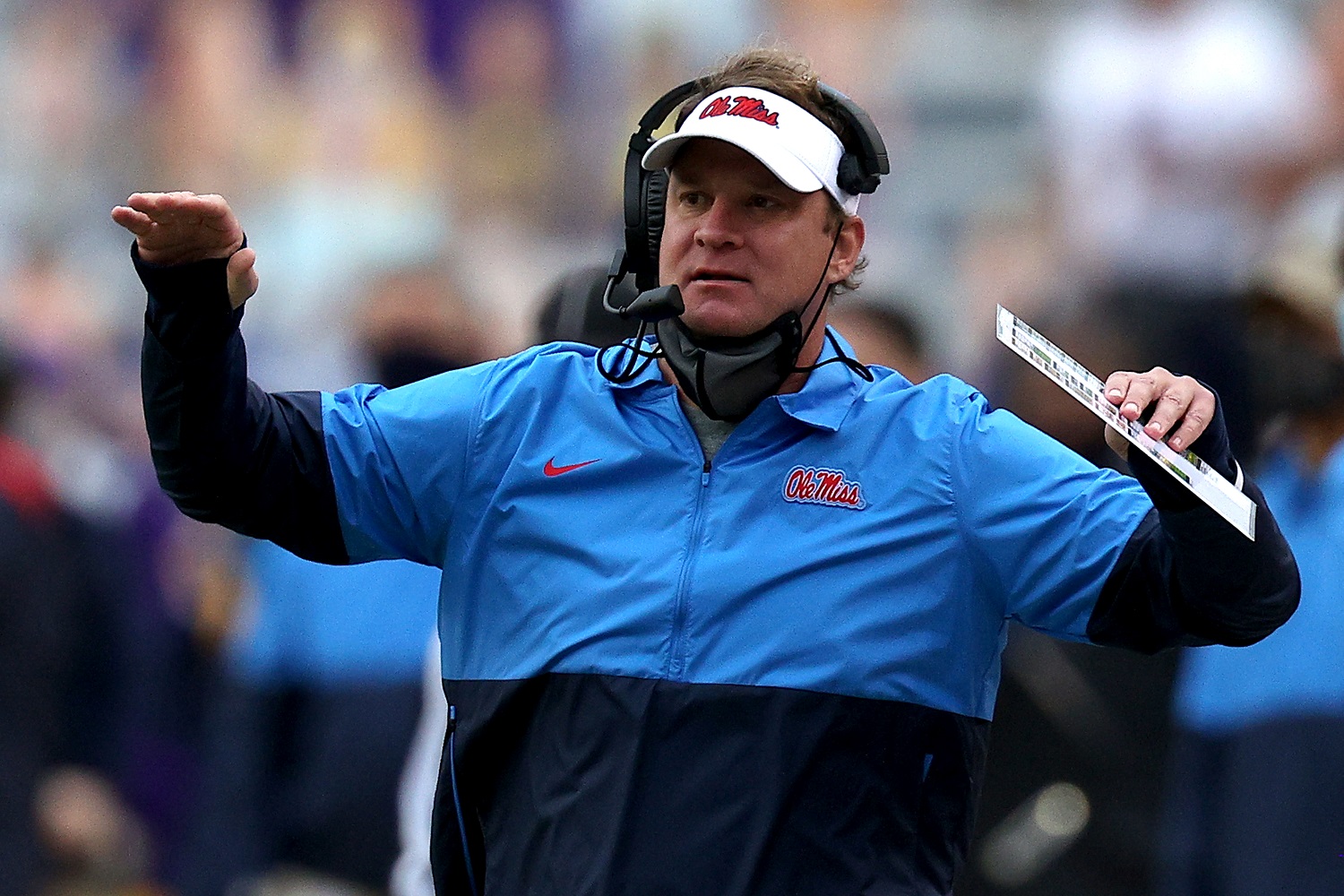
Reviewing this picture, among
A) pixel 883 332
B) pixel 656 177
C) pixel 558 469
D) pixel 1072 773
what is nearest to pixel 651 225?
pixel 656 177

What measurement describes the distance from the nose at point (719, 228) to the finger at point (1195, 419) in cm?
72

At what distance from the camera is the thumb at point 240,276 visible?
3.10 m

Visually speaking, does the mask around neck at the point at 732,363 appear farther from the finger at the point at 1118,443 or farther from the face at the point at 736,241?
the finger at the point at 1118,443

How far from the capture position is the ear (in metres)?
3.48

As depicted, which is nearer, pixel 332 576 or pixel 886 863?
pixel 886 863

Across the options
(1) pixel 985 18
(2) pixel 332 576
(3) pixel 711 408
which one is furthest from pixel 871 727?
(1) pixel 985 18

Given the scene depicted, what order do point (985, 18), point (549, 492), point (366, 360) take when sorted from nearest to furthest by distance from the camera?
point (549, 492)
point (366, 360)
point (985, 18)

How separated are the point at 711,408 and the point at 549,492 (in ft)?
0.86

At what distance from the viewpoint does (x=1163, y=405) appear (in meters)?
2.93

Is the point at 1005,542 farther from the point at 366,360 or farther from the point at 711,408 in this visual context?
the point at 366,360

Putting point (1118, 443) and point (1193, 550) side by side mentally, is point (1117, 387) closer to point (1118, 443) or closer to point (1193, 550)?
point (1118, 443)

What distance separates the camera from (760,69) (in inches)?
137

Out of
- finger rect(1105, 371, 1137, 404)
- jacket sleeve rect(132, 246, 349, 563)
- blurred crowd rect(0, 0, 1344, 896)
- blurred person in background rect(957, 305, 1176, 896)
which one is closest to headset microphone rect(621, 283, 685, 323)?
jacket sleeve rect(132, 246, 349, 563)

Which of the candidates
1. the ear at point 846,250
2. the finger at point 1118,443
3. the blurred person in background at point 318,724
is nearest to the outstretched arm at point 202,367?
the ear at point 846,250
